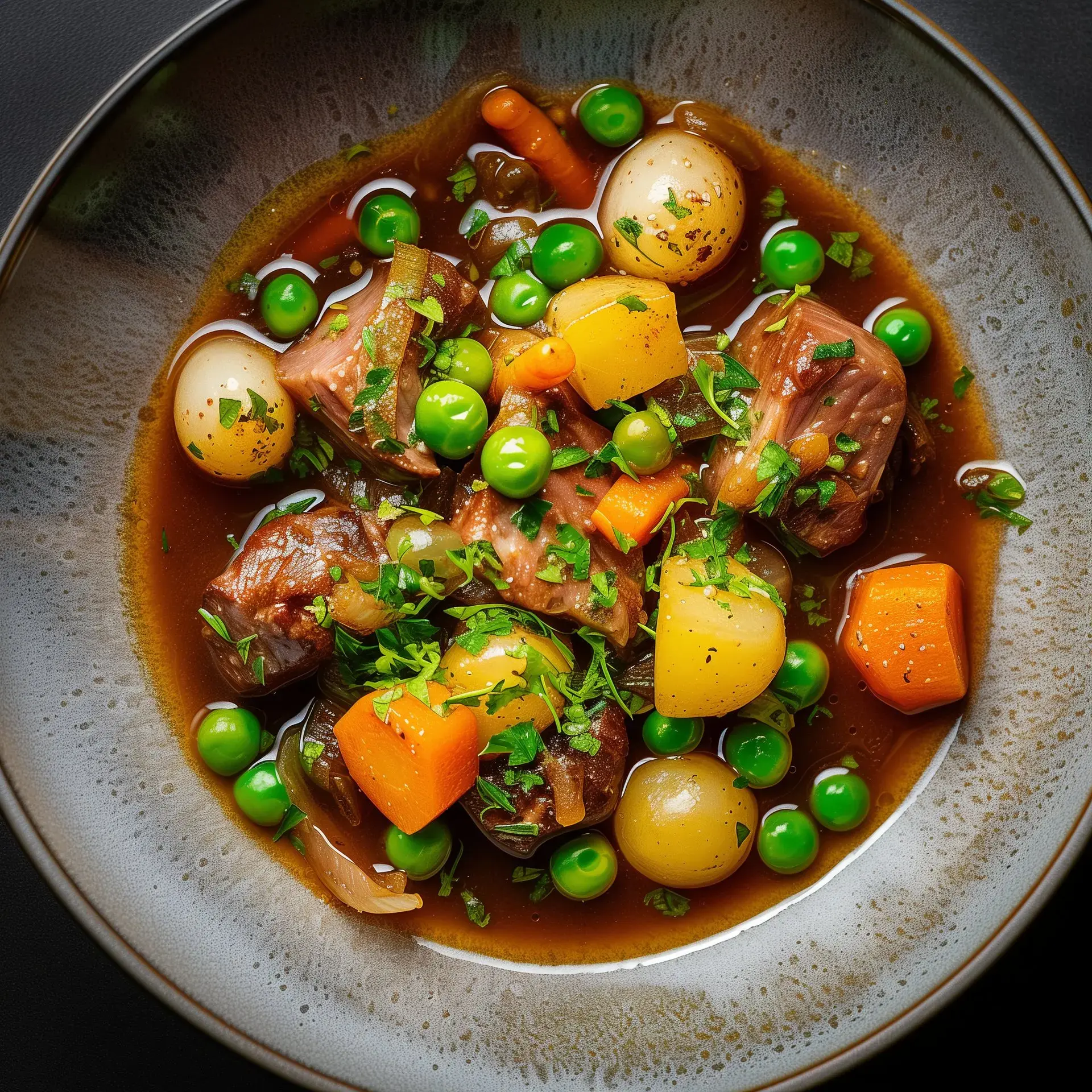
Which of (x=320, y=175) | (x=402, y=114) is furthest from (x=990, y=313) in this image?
(x=320, y=175)

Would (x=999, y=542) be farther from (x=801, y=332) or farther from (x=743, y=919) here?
(x=743, y=919)

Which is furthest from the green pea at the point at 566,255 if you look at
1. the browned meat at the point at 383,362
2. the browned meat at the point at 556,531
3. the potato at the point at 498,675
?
the potato at the point at 498,675

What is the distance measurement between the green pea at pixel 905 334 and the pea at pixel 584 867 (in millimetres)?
2067

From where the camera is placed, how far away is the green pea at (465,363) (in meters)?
3.11

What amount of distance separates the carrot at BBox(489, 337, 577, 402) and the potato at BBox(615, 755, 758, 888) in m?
1.40

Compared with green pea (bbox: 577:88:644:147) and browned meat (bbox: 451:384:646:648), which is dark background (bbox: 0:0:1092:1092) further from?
browned meat (bbox: 451:384:646:648)

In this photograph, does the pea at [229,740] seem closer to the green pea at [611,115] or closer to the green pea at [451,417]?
the green pea at [451,417]

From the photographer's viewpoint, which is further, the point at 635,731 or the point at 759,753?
the point at 635,731

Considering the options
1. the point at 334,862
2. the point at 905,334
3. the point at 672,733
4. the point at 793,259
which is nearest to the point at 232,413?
the point at 334,862

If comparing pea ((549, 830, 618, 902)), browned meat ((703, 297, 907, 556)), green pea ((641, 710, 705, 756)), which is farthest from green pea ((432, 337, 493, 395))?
pea ((549, 830, 618, 902))

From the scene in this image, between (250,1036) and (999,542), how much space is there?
3.07 meters

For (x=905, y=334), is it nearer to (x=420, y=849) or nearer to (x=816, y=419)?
(x=816, y=419)

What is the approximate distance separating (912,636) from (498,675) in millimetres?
1435

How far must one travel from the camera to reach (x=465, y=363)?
3.11 metres
